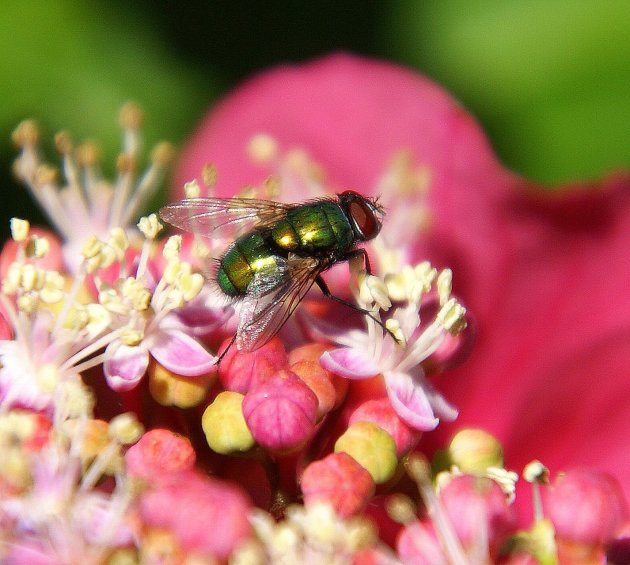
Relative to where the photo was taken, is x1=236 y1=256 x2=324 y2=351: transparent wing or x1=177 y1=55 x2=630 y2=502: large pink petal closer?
x1=236 y1=256 x2=324 y2=351: transparent wing

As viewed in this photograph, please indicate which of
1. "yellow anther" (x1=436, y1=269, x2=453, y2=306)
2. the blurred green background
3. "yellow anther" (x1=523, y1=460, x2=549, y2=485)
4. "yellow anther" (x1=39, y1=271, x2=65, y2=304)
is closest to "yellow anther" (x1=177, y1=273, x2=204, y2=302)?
"yellow anther" (x1=39, y1=271, x2=65, y2=304)

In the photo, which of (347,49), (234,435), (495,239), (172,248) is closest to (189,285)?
(172,248)

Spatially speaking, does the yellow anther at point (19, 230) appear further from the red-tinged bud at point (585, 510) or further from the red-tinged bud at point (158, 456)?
the red-tinged bud at point (585, 510)

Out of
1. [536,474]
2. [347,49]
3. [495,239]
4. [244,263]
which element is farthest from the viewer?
[347,49]

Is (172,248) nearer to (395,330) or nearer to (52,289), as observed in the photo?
(52,289)

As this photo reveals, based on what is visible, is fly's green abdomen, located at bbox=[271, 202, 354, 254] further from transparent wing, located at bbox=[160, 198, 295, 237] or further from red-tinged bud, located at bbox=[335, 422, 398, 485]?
red-tinged bud, located at bbox=[335, 422, 398, 485]

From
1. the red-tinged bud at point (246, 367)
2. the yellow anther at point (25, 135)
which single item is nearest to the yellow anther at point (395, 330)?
the red-tinged bud at point (246, 367)
